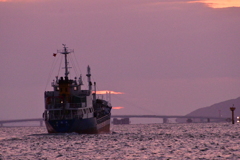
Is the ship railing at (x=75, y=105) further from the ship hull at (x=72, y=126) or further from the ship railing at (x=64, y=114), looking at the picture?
the ship hull at (x=72, y=126)

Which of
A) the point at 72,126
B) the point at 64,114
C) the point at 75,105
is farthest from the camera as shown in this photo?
the point at 75,105

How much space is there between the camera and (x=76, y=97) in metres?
113

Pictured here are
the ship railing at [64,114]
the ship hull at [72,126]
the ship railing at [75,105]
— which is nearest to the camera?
the ship hull at [72,126]

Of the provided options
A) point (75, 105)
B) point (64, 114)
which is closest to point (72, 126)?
point (64, 114)

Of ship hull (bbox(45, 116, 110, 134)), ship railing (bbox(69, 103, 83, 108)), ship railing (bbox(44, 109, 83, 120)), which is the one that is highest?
ship railing (bbox(69, 103, 83, 108))

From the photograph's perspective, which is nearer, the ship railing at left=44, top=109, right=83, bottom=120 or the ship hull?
the ship hull

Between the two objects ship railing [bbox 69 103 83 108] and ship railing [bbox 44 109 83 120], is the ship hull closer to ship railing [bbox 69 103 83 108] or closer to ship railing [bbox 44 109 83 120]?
ship railing [bbox 44 109 83 120]

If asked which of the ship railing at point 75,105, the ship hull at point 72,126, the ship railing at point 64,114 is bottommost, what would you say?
the ship hull at point 72,126

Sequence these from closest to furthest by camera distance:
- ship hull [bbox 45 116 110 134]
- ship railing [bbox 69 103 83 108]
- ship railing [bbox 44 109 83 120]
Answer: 1. ship hull [bbox 45 116 110 134]
2. ship railing [bbox 44 109 83 120]
3. ship railing [bbox 69 103 83 108]

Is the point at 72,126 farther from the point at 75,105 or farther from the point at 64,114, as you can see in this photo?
the point at 75,105

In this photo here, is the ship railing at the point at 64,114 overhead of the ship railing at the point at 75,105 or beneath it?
beneath

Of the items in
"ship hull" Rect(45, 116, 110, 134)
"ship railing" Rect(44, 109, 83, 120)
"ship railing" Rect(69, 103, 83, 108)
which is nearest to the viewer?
"ship hull" Rect(45, 116, 110, 134)

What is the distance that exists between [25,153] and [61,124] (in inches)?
1472

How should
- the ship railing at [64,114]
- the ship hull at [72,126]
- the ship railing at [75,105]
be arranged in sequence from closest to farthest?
the ship hull at [72,126] → the ship railing at [64,114] → the ship railing at [75,105]
